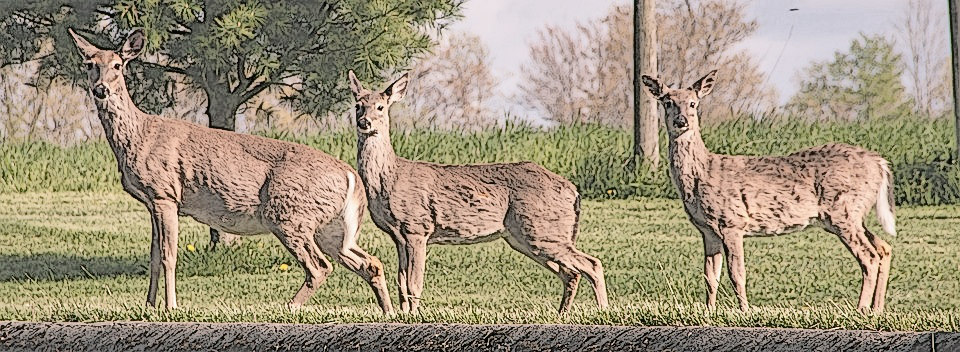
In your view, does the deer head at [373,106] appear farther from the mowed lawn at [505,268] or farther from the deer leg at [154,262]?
the mowed lawn at [505,268]

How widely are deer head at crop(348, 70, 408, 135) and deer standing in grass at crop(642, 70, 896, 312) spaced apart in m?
1.37

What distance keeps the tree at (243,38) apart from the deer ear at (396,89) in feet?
7.40

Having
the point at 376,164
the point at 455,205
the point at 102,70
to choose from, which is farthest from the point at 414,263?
the point at 102,70

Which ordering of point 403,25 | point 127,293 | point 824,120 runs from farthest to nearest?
point 824,120
point 127,293
point 403,25

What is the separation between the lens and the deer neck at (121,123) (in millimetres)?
8445

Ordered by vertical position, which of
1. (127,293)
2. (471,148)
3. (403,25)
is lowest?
(127,293)

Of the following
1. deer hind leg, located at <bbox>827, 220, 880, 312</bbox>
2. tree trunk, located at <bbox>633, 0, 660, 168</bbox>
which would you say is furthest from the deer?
tree trunk, located at <bbox>633, 0, 660, 168</bbox>

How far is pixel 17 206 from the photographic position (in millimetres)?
13109

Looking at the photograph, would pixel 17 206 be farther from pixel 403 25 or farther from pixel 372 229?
pixel 403 25

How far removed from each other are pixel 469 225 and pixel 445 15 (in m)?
3.00

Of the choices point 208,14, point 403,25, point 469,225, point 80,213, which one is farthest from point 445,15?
point 80,213

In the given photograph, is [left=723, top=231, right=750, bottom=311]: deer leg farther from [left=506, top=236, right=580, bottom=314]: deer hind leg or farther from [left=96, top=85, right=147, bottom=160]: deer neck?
[left=96, top=85, right=147, bottom=160]: deer neck

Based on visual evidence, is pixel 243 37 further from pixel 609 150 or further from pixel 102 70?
pixel 609 150

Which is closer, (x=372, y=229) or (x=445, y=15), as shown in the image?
(x=445, y=15)
